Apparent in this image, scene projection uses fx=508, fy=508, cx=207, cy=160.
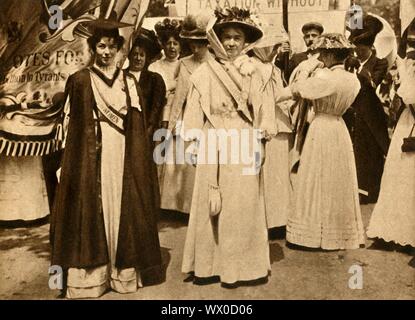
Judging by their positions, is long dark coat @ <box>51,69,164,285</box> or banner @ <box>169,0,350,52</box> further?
banner @ <box>169,0,350,52</box>

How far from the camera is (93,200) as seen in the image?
258cm

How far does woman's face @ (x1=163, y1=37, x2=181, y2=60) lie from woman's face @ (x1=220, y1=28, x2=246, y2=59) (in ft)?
0.85

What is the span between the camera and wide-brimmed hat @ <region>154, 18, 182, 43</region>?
268 centimetres

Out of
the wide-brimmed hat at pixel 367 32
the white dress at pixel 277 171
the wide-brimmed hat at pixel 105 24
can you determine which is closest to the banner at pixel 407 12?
the wide-brimmed hat at pixel 367 32

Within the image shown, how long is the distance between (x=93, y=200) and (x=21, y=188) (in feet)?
1.66

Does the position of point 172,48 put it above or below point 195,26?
below

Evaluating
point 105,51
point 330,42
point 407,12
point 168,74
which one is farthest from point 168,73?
point 407,12

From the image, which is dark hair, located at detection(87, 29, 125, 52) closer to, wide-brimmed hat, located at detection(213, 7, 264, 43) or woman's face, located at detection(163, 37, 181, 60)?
woman's face, located at detection(163, 37, 181, 60)

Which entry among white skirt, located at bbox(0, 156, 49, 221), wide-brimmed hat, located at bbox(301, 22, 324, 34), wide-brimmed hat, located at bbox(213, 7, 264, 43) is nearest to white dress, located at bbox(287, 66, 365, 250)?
wide-brimmed hat, located at bbox(301, 22, 324, 34)

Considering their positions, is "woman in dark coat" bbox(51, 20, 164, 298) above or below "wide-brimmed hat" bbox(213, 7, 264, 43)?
below

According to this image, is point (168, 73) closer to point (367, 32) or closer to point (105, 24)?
point (105, 24)

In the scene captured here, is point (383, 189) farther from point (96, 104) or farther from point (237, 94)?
point (96, 104)
